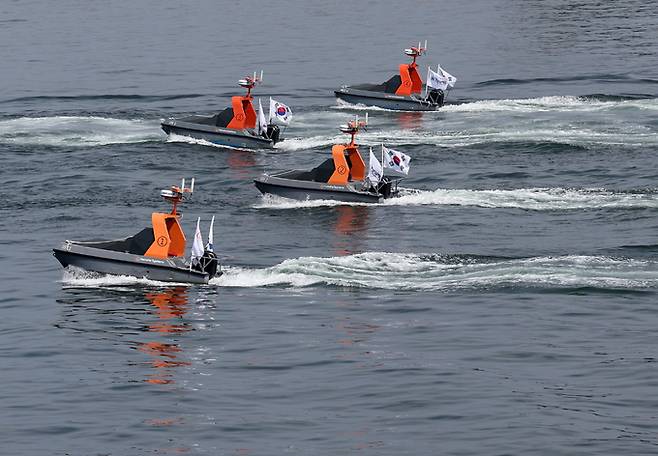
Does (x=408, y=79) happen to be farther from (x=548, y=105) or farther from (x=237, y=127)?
(x=237, y=127)

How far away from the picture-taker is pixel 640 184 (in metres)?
84.9

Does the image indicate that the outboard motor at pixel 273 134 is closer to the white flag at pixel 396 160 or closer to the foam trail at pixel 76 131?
the foam trail at pixel 76 131

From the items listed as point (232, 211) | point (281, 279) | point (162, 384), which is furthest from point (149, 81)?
point (162, 384)

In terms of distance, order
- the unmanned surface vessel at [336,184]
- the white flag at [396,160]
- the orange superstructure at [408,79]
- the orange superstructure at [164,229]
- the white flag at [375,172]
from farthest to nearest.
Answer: the orange superstructure at [408,79], the unmanned surface vessel at [336,184], the white flag at [375,172], the white flag at [396,160], the orange superstructure at [164,229]

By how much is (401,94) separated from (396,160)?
32.2 meters

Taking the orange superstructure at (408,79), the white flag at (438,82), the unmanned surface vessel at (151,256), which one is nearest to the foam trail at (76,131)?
the orange superstructure at (408,79)

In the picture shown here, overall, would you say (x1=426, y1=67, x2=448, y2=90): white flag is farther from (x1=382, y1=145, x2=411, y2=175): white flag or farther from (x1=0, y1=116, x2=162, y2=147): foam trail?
(x1=382, y1=145, x2=411, y2=175): white flag

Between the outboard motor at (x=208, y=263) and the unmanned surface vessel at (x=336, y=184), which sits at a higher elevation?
the unmanned surface vessel at (x=336, y=184)

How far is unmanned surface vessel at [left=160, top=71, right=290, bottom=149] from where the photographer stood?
99.5 meters

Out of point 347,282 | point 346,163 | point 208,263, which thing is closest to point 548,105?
point 346,163

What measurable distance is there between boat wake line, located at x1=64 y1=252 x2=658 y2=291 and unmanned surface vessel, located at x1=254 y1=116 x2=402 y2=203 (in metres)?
13.8

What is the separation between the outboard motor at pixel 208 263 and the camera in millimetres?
67344

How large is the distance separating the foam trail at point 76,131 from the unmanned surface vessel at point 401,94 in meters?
15.0

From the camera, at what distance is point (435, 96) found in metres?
112
